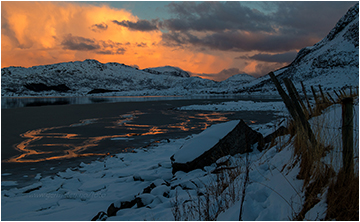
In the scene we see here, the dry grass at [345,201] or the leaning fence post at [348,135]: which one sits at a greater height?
the leaning fence post at [348,135]

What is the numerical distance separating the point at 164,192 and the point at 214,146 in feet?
7.30

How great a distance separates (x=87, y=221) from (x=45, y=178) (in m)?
3.27

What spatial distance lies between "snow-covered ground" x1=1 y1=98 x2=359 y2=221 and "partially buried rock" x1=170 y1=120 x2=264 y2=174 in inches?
6.3

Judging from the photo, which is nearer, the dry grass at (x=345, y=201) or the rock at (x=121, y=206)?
the dry grass at (x=345, y=201)

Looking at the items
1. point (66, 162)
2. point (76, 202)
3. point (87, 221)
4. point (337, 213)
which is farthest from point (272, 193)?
point (66, 162)

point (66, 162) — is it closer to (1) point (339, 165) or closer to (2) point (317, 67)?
(1) point (339, 165)

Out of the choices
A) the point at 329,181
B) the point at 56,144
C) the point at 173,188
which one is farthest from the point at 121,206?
the point at 56,144

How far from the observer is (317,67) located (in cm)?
13362

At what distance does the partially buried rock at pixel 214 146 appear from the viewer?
6.16 meters

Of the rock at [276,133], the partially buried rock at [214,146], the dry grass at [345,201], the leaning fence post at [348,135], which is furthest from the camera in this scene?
the rock at [276,133]

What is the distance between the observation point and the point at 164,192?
4.80 m

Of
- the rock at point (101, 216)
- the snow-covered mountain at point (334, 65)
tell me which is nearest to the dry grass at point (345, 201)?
the rock at point (101, 216)

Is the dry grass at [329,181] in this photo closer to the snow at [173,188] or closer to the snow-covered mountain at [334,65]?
the snow at [173,188]

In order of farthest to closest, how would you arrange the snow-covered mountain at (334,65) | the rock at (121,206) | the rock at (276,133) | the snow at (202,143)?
the snow-covered mountain at (334,65), the rock at (276,133), the snow at (202,143), the rock at (121,206)
